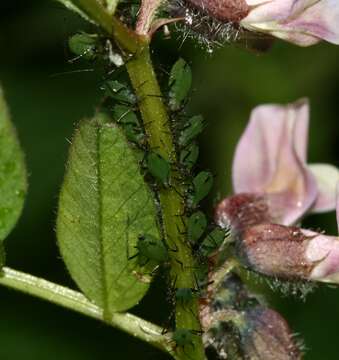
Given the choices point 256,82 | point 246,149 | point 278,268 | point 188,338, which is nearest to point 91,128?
point 188,338

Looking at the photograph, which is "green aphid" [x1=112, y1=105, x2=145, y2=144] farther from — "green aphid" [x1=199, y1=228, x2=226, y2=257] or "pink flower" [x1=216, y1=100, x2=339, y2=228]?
"pink flower" [x1=216, y1=100, x2=339, y2=228]

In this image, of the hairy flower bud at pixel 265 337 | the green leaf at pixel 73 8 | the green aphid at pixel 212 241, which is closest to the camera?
the green leaf at pixel 73 8

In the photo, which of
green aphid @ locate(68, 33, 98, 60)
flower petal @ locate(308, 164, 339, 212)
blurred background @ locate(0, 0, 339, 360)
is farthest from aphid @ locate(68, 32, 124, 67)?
blurred background @ locate(0, 0, 339, 360)

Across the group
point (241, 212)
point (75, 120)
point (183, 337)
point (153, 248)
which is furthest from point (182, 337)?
point (75, 120)

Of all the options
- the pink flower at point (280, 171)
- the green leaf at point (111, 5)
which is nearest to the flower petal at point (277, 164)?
the pink flower at point (280, 171)

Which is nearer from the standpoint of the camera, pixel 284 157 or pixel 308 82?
pixel 284 157

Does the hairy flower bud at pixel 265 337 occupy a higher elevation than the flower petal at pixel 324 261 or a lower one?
lower

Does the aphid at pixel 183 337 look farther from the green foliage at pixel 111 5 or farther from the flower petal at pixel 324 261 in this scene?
the green foliage at pixel 111 5

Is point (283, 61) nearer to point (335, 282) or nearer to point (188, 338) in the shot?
point (335, 282)
